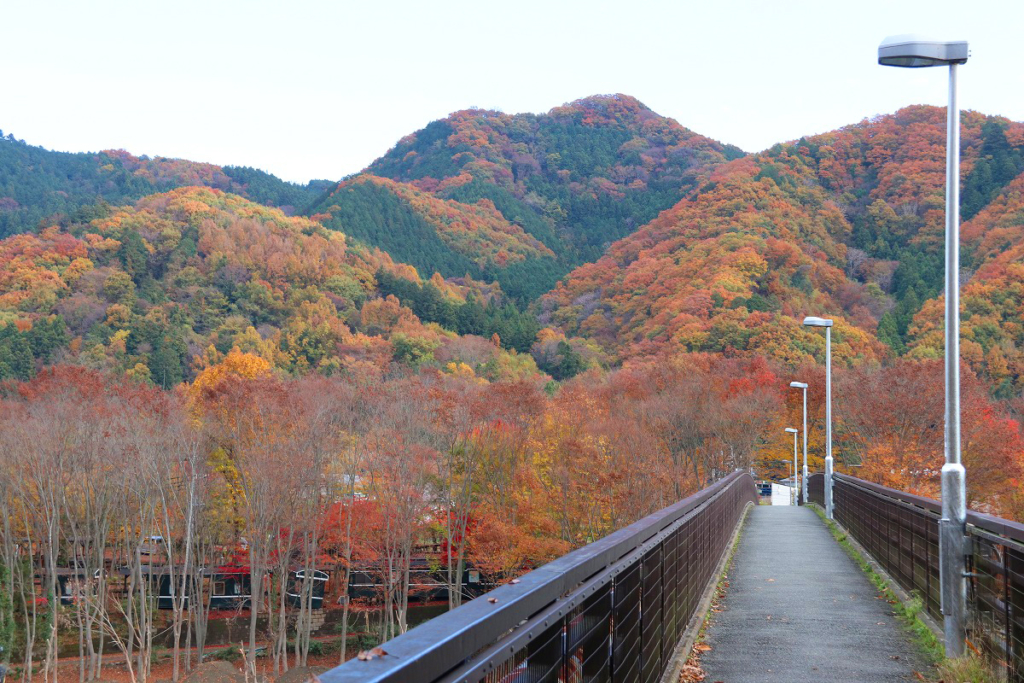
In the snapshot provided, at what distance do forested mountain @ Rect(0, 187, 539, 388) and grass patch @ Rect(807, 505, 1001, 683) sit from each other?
7225cm

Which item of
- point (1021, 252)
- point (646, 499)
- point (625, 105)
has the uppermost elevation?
point (625, 105)

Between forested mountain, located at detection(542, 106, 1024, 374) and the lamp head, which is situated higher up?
forested mountain, located at detection(542, 106, 1024, 374)

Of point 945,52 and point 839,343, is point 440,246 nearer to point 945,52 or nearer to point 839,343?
point 839,343

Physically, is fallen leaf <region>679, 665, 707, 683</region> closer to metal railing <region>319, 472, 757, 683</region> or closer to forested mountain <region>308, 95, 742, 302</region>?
metal railing <region>319, 472, 757, 683</region>

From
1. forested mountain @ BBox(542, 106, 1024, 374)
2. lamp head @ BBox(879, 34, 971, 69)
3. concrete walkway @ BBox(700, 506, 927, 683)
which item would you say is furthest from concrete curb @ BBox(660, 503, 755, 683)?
forested mountain @ BBox(542, 106, 1024, 374)

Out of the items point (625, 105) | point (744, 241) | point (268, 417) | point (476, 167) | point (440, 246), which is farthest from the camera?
point (625, 105)

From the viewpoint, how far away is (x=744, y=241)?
105 metres

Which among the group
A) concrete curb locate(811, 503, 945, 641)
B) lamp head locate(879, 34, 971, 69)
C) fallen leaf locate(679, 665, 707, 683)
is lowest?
concrete curb locate(811, 503, 945, 641)

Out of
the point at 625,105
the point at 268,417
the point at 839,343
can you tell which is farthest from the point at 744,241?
the point at 625,105

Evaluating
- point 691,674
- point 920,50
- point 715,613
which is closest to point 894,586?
point 715,613

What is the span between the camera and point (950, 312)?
8820 mm

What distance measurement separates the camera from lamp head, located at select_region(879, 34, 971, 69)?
8.70 m

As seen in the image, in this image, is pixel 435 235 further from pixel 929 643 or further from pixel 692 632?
pixel 929 643

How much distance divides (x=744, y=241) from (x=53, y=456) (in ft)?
261
